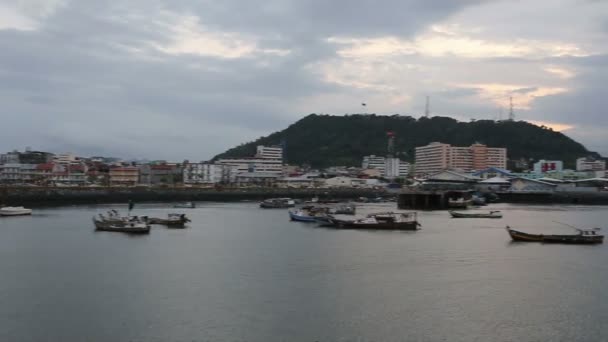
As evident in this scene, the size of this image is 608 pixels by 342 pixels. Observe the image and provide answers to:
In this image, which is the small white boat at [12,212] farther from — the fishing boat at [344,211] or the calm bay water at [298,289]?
the fishing boat at [344,211]

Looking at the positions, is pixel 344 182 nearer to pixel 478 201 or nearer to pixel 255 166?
pixel 255 166

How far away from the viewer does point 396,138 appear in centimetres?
16138

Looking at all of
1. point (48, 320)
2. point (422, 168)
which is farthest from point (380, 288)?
point (422, 168)

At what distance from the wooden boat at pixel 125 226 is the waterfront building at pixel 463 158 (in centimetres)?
10095

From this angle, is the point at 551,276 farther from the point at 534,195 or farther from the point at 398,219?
the point at 534,195

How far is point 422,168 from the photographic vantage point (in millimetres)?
134875

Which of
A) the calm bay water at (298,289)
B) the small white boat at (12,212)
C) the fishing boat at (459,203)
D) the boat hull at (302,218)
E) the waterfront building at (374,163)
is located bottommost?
the calm bay water at (298,289)

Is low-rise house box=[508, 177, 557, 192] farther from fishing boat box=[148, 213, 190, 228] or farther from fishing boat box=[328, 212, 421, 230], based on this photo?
fishing boat box=[148, 213, 190, 228]

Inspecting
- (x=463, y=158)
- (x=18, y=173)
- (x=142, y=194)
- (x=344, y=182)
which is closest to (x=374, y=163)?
(x=463, y=158)

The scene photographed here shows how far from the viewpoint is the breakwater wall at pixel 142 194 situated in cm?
5812

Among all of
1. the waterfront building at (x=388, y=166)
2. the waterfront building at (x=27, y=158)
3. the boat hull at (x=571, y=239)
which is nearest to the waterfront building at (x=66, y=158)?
the waterfront building at (x=27, y=158)

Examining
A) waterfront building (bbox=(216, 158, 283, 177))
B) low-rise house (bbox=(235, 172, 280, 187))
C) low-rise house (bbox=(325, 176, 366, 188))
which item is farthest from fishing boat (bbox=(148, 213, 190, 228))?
waterfront building (bbox=(216, 158, 283, 177))

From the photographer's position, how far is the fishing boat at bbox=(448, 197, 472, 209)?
59312 mm

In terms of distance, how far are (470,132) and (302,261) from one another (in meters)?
145
